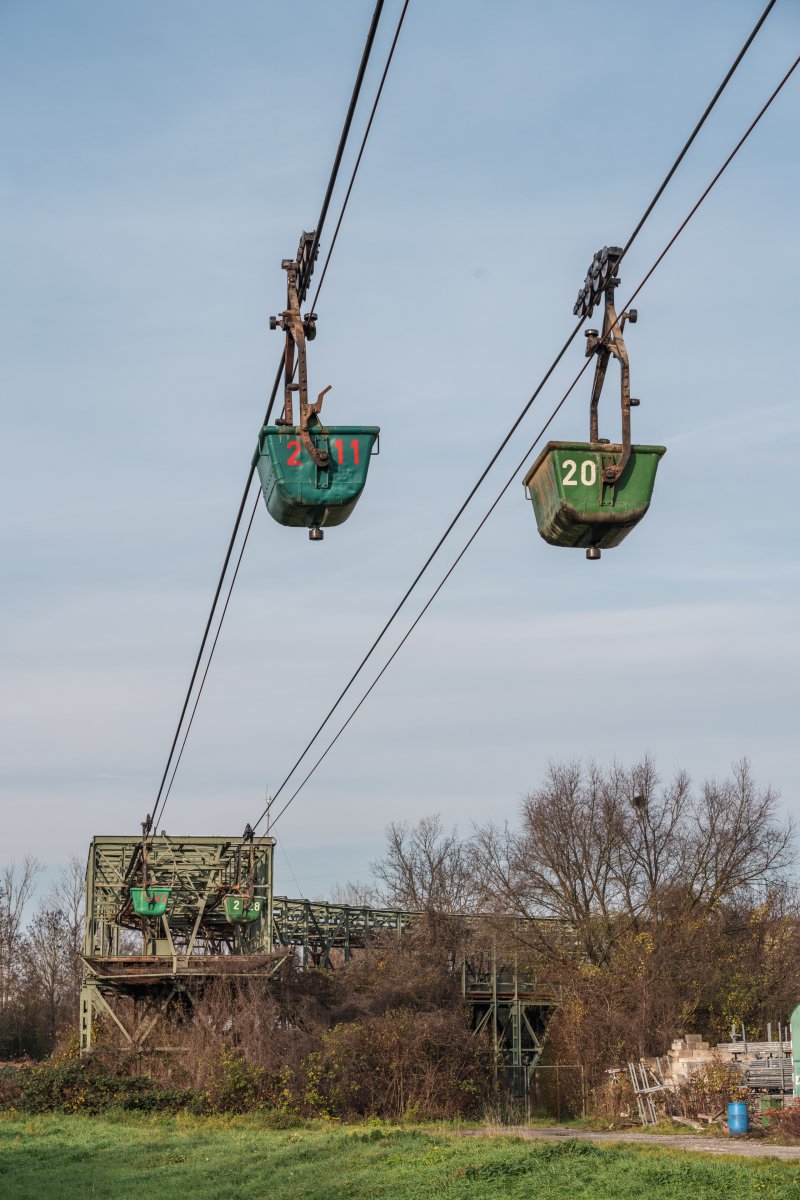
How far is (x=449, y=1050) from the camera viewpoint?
113 ft

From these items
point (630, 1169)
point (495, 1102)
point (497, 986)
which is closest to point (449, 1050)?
point (495, 1102)

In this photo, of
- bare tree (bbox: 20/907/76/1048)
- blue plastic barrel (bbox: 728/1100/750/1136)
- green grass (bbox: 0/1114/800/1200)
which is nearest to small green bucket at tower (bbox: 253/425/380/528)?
green grass (bbox: 0/1114/800/1200)

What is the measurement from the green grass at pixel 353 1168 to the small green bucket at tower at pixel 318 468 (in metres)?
12.2

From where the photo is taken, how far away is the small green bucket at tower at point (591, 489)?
9.16 meters

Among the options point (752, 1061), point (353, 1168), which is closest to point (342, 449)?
point (353, 1168)

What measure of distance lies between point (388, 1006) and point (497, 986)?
9.28 m

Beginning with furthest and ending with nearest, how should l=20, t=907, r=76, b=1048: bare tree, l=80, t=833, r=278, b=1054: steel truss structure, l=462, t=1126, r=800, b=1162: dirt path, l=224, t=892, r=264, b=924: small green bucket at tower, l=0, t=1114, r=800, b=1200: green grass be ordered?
l=20, t=907, r=76, b=1048: bare tree → l=80, t=833, r=278, b=1054: steel truss structure → l=224, t=892, r=264, b=924: small green bucket at tower → l=462, t=1126, r=800, b=1162: dirt path → l=0, t=1114, r=800, b=1200: green grass

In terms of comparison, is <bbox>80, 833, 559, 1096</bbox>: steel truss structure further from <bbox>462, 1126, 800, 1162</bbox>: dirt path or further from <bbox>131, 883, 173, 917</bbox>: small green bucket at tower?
<bbox>462, 1126, 800, 1162</bbox>: dirt path

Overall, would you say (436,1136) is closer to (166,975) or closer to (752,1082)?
(752,1082)

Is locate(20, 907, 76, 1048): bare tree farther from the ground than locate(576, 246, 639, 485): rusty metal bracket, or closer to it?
closer to it

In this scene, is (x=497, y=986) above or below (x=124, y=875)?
below

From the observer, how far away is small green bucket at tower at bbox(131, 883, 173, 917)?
35.2m

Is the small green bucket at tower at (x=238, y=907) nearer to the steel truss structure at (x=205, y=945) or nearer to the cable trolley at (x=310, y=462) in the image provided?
the steel truss structure at (x=205, y=945)

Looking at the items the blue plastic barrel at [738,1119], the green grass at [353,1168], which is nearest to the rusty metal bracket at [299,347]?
the green grass at [353,1168]
